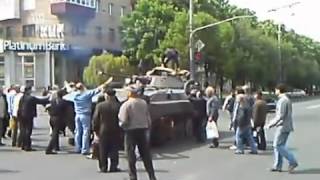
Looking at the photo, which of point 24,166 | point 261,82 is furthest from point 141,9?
→ point 24,166

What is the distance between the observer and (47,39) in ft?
217

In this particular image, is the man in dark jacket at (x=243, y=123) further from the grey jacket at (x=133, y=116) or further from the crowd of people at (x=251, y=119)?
the grey jacket at (x=133, y=116)

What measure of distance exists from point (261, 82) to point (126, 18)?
17.2 m

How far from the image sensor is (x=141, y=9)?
58688mm

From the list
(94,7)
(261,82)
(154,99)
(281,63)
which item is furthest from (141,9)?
(154,99)

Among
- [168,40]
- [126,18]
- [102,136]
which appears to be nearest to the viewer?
[102,136]

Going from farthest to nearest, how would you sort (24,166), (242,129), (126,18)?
(126,18) → (242,129) → (24,166)

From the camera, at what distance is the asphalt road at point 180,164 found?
1325cm

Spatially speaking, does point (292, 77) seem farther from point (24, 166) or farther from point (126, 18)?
point (24, 166)

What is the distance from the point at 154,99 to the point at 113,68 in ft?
124

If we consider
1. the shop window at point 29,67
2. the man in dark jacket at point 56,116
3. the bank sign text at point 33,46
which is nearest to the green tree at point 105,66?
the bank sign text at point 33,46

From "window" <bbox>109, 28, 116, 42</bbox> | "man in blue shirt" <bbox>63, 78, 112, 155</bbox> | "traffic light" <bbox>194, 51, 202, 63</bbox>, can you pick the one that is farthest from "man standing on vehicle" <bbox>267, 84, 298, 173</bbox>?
"window" <bbox>109, 28, 116, 42</bbox>

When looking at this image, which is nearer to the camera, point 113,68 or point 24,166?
point 24,166

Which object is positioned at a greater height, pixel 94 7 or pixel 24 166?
pixel 94 7
